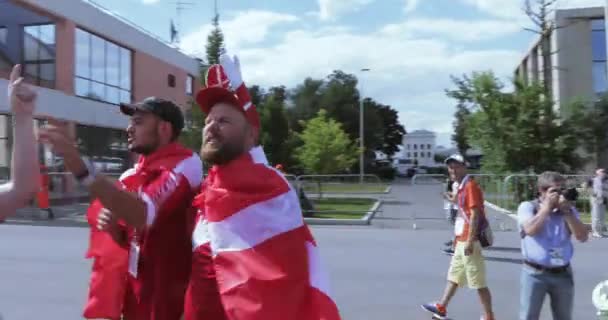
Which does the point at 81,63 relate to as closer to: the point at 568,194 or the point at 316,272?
the point at 568,194

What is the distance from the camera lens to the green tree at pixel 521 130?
2183 centimetres

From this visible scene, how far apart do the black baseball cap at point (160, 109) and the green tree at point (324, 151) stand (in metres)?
26.1

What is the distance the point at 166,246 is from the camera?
2.62 metres

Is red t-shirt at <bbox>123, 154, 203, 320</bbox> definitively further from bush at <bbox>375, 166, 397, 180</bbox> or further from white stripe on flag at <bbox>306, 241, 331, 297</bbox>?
bush at <bbox>375, 166, 397, 180</bbox>

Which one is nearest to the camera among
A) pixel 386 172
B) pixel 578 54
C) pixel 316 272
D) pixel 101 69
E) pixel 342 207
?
pixel 316 272

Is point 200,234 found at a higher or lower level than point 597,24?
lower

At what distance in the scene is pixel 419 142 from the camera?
136 metres

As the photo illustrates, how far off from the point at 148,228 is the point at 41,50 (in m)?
24.1

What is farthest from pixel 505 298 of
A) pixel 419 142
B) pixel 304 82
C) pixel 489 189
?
pixel 419 142

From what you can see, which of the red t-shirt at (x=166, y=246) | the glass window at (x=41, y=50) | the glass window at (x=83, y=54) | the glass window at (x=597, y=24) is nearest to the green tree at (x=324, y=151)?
the glass window at (x=83, y=54)

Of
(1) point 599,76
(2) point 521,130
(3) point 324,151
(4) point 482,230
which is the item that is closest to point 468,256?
(4) point 482,230

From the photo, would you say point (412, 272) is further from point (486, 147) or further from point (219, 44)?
point (219, 44)

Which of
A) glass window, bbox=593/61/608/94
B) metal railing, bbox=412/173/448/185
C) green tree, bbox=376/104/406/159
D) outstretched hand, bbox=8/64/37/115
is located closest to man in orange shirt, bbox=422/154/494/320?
outstretched hand, bbox=8/64/37/115

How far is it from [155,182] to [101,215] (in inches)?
15.0
